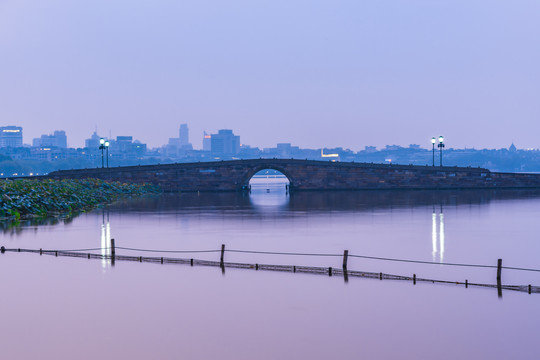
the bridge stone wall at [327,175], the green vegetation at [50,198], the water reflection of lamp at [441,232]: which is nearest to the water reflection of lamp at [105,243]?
the green vegetation at [50,198]

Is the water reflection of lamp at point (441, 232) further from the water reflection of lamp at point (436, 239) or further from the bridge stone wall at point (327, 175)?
the bridge stone wall at point (327, 175)

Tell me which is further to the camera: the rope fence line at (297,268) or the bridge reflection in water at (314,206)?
the bridge reflection in water at (314,206)

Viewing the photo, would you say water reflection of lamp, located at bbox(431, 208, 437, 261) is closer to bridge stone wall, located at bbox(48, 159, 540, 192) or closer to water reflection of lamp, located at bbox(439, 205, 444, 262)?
water reflection of lamp, located at bbox(439, 205, 444, 262)

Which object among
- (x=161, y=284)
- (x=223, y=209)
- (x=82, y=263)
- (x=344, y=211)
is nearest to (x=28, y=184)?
(x=223, y=209)

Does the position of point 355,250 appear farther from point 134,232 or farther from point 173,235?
point 134,232

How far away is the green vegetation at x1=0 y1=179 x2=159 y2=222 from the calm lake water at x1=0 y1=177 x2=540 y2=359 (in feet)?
43.2

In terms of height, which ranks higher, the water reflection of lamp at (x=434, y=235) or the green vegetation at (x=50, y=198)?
the green vegetation at (x=50, y=198)

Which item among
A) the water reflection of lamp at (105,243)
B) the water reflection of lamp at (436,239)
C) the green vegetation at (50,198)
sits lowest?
the water reflection of lamp at (436,239)

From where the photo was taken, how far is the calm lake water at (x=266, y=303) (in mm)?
15898

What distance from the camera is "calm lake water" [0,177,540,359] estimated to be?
52.2 feet

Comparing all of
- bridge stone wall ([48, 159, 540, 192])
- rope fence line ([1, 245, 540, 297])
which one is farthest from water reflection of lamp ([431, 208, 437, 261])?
bridge stone wall ([48, 159, 540, 192])

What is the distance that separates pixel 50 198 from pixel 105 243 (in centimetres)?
2492

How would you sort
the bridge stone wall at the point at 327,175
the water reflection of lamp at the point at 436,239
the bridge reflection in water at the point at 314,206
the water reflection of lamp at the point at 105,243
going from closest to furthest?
the water reflection of lamp at the point at 105,243
the water reflection of lamp at the point at 436,239
the bridge reflection in water at the point at 314,206
the bridge stone wall at the point at 327,175

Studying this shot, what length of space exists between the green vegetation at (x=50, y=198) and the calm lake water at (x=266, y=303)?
13.2 metres
